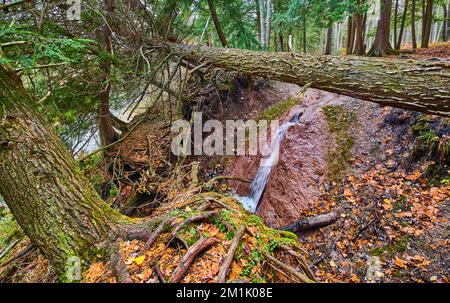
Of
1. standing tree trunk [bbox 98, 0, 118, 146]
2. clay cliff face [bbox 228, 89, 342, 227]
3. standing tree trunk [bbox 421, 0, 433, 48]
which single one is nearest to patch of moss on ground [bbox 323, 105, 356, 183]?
clay cliff face [bbox 228, 89, 342, 227]

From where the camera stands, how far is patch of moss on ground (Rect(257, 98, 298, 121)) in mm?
6691

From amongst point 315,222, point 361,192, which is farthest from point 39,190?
point 361,192

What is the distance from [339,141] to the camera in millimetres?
5121

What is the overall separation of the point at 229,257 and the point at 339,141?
13.8ft

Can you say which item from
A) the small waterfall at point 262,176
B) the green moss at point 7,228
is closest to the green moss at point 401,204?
the small waterfall at point 262,176

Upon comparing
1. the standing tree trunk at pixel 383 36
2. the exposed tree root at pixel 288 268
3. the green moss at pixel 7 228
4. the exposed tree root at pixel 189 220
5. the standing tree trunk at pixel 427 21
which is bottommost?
the green moss at pixel 7 228

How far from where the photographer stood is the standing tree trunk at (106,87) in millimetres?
4891

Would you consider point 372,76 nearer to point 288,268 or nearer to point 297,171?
point 297,171

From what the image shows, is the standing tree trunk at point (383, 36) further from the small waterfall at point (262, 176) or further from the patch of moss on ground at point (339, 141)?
the small waterfall at point (262, 176)

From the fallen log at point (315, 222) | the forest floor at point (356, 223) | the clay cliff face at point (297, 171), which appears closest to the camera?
the forest floor at point (356, 223)

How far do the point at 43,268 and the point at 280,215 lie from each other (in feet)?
12.3

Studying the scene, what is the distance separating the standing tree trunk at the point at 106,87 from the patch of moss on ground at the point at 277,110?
158 inches

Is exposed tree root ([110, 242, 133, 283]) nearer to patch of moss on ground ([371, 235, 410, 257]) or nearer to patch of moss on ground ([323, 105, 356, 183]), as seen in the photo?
patch of moss on ground ([371, 235, 410, 257])
